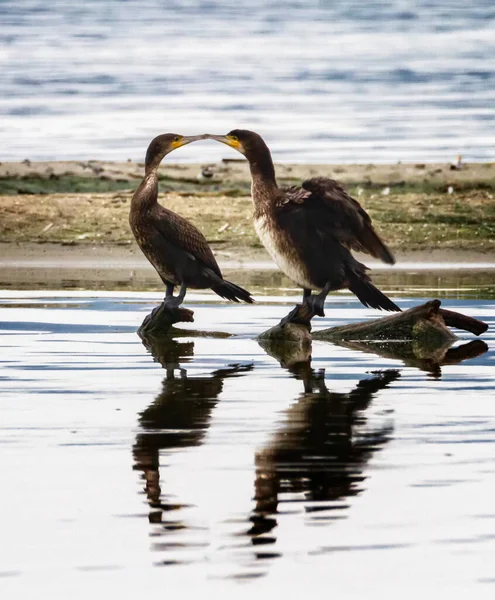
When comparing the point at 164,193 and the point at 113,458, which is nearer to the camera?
the point at 113,458

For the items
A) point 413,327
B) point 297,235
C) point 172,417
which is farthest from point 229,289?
point 172,417

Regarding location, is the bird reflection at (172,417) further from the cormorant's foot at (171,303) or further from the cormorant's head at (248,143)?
the cormorant's head at (248,143)

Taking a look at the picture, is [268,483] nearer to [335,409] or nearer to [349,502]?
[349,502]

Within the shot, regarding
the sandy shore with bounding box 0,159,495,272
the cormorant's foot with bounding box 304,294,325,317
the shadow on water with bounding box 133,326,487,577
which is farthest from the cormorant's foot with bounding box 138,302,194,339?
the sandy shore with bounding box 0,159,495,272

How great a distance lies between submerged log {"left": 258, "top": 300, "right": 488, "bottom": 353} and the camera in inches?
552

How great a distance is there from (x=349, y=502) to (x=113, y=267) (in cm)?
1695

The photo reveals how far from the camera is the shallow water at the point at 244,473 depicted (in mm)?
6059

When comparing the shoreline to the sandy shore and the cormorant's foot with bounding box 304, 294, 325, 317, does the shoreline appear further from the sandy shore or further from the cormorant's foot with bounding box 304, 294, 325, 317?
the cormorant's foot with bounding box 304, 294, 325, 317

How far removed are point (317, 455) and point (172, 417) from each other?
1.46 m

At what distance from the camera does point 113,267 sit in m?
23.8

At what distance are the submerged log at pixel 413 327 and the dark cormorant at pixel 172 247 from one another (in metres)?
1.30

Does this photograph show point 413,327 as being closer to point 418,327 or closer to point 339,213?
point 418,327

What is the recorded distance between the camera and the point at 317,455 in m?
8.12

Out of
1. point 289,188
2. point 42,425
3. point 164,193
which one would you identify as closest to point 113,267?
point 164,193
